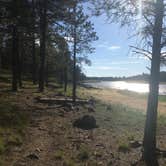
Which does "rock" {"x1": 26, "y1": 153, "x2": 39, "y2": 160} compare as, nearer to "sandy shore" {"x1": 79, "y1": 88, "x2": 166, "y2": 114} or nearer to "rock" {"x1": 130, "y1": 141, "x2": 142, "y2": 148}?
"rock" {"x1": 130, "y1": 141, "x2": 142, "y2": 148}

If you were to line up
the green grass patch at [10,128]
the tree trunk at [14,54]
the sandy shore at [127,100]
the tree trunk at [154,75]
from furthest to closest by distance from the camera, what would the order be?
1. the sandy shore at [127,100]
2. the tree trunk at [14,54]
3. the green grass patch at [10,128]
4. the tree trunk at [154,75]

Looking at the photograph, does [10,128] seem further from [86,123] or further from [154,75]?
[154,75]

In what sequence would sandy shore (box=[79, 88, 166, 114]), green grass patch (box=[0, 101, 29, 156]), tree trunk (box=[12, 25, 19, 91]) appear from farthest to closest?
sandy shore (box=[79, 88, 166, 114]), tree trunk (box=[12, 25, 19, 91]), green grass patch (box=[0, 101, 29, 156])

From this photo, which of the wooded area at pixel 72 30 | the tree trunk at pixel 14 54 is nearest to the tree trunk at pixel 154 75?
the wooded area at pixel 72 30

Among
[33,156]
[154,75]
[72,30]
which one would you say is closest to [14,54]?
[72,30]

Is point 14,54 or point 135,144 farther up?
point 14,54

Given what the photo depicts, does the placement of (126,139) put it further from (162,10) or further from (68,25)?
(68,25)

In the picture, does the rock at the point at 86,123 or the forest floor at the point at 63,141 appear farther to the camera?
the rock at the point at 86,123

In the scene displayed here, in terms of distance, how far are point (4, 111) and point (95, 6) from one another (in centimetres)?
605

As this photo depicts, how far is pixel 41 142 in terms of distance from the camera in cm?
1032

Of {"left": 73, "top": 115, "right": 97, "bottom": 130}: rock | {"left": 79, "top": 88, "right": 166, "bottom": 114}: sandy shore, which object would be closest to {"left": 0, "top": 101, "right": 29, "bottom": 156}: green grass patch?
{"left": 73, "top": 115, "right": 97, "bottom": 130}: rock

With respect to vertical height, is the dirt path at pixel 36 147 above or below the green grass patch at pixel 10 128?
below

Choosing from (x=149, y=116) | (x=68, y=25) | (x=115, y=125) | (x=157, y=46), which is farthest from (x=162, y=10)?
(x=68, y=25)

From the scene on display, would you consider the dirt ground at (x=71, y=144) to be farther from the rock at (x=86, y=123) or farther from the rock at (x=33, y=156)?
the rock at (x=86, y=123)
